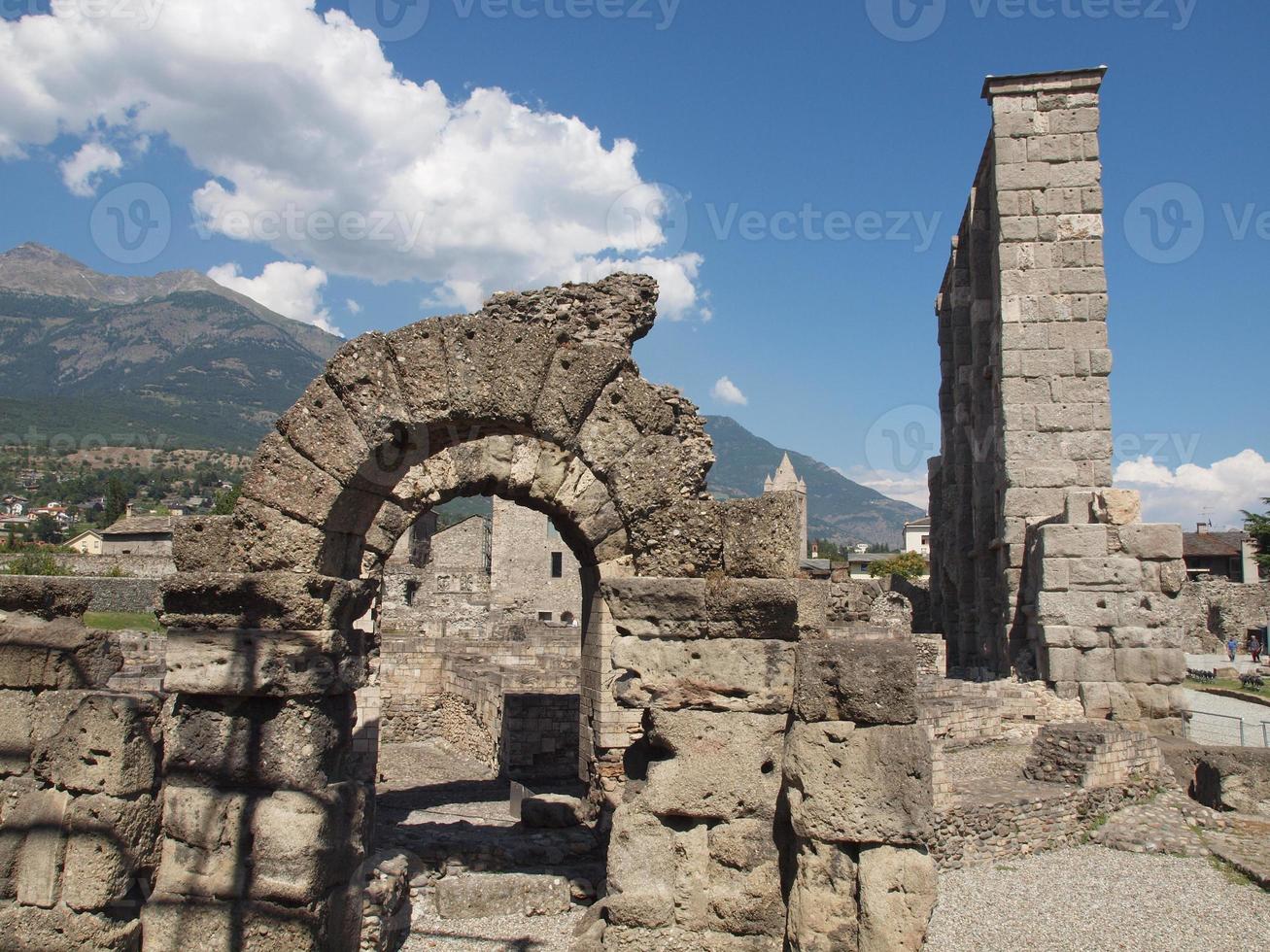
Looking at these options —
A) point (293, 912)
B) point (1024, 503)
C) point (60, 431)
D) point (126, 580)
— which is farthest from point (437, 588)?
point (60, 431)

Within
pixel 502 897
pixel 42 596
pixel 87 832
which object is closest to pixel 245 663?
pixel 87 832

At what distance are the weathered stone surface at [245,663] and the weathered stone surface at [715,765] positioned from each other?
185cm

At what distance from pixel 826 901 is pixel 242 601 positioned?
3.34 metres

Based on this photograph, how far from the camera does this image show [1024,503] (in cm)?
1503

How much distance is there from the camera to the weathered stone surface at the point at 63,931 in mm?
5188

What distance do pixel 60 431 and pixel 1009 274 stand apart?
151599 millimetres

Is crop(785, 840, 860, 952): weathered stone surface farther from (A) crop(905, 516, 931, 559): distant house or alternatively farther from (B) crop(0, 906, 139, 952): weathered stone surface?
(A) crop(905, 516, 931, 559): distant house

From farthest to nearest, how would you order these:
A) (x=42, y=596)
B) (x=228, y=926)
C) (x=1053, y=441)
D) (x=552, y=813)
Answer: (x=1053, y=441)
(x=552, y=813)
(x=42, y=596)
(x=228, y=926)

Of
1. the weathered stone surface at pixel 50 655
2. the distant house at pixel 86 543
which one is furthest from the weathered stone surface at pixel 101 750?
the distant house at pixel 86 543

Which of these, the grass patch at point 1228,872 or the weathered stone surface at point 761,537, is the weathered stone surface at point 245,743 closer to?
the weathered stone surface at point 761,537

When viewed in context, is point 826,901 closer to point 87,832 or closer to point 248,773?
point 248,773

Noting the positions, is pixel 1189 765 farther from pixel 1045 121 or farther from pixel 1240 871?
pixel 1045 121

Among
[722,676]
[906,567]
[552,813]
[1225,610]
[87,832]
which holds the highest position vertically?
[906,567]

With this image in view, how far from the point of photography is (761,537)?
17.5ft
